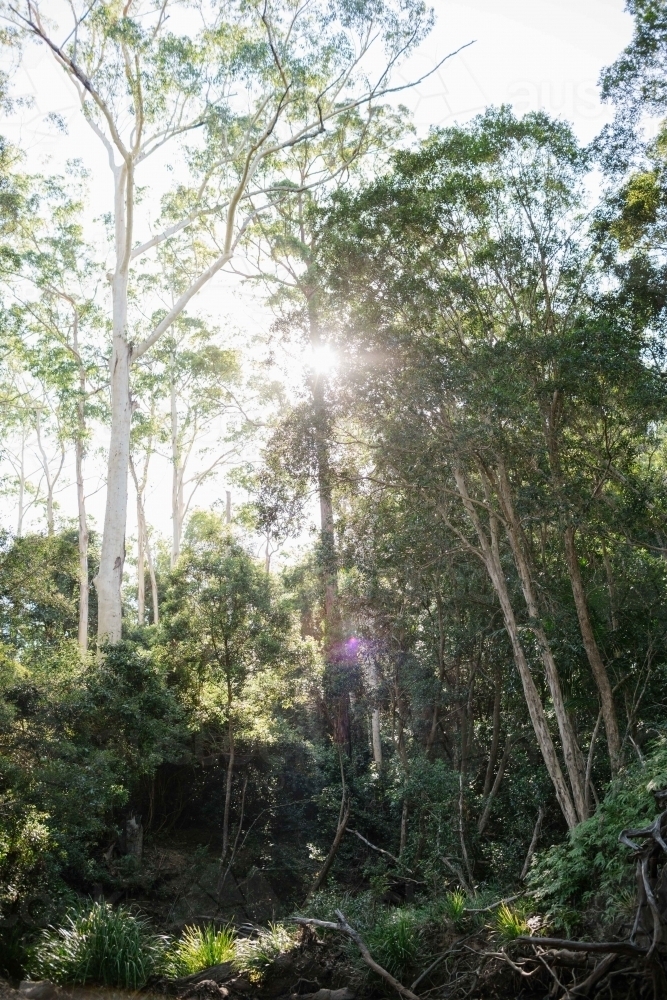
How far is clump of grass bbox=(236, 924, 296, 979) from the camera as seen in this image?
7285 millimetres

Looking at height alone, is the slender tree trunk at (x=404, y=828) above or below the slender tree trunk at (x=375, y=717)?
below

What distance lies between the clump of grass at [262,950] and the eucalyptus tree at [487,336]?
3.76m

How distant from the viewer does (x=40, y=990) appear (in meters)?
6.47

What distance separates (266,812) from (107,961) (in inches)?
325

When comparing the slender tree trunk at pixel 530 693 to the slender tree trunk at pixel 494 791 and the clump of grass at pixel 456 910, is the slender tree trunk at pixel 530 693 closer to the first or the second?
the clump of grass at pixel 456 910

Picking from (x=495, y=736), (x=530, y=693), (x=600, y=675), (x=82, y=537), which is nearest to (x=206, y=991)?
(x=530, y=693)

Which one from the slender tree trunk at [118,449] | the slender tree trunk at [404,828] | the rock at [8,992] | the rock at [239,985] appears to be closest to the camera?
the rock at [8,992]

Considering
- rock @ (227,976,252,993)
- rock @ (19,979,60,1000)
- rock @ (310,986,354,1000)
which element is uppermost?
rock @ (19,979,60,1000)

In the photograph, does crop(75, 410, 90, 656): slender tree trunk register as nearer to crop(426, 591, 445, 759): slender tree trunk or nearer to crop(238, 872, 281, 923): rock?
crop(238, 872, 281, 923): rock

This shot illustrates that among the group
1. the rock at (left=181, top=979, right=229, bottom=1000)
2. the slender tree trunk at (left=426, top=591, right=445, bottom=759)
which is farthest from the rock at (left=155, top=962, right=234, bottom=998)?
the slender tree trunk at (left=426, top=591, right=445, bottom=759)

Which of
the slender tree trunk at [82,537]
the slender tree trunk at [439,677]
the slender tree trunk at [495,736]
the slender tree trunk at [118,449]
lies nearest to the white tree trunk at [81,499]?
the slender tree trunk at [82,537]

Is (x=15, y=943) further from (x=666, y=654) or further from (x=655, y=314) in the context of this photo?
(x=655, y=314)

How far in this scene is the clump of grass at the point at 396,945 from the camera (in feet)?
23.5

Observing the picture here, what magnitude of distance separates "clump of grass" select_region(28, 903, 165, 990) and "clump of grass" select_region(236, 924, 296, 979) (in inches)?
31.8
